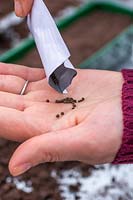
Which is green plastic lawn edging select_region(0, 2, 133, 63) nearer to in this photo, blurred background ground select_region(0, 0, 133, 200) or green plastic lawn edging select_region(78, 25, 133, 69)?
green plastic lawn edging select_region(78, 25, 133, 69)

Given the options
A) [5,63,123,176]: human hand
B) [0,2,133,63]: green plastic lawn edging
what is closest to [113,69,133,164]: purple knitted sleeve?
[5,63,123,176]: human hand

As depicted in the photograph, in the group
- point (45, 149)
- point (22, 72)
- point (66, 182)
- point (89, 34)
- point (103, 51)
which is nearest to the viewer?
point (45, 149)

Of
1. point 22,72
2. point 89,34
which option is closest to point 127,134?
point 22,72

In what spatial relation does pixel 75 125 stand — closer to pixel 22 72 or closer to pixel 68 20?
pixel 22 72

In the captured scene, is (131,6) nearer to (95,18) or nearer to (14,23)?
(95,18)

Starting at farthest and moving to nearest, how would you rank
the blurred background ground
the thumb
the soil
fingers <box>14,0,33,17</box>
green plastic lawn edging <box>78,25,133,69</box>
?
the soil, green plastic lawn edging <box>78,25,133,69</box>, the blurred background ground, fingers <box>14,0,33,17</box>, the thumb

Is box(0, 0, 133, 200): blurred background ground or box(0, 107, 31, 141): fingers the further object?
box(0, 0, 133, 200): blurred background ground

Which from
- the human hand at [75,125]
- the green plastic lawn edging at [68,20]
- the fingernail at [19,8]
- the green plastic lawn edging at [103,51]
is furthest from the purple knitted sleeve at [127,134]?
the green plastic lawn edging at [68,20]

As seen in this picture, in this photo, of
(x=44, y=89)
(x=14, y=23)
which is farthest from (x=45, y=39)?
(x=14, y=23)
